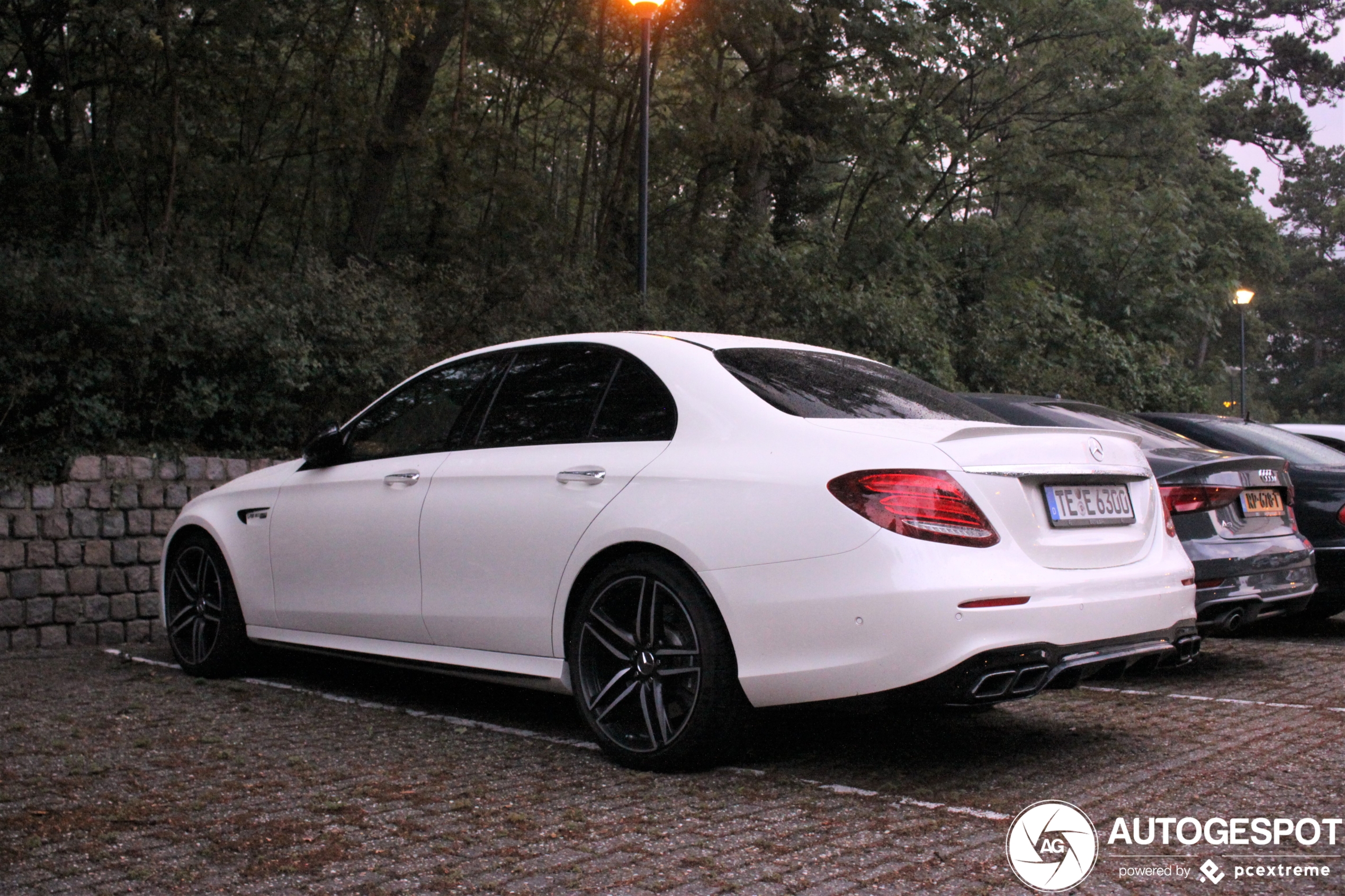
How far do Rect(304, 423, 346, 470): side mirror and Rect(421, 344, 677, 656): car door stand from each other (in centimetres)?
86

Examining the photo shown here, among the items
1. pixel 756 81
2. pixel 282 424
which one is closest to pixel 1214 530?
pixel 282 424

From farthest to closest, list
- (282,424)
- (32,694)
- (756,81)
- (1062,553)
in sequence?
(756,81)
(282,424)
(32,694)
(1062,553)

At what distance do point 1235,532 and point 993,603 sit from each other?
3.06 meters

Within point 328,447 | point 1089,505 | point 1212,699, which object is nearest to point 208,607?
point 328,447

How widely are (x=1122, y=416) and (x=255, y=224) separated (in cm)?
1226

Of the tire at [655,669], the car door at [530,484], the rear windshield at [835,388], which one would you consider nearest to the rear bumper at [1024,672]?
the tire at [655,669]

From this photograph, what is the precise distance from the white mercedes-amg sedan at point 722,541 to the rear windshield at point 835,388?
2 centimetres

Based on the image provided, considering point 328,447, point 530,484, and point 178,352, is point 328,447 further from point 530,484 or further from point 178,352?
point 178,352

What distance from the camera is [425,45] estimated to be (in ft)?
56.3

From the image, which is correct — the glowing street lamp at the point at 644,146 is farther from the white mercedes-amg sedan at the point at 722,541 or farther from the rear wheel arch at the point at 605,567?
the rear wheel arch at the point at 605,567

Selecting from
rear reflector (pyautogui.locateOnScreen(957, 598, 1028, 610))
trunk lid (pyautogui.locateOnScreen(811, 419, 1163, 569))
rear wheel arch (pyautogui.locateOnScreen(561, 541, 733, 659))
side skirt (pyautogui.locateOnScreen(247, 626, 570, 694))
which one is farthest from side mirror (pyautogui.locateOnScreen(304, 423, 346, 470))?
rear reflector (pyautogui.locateOnScreen(957, 598, 1028, 610))

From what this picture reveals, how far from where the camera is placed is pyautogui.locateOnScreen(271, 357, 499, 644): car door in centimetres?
566

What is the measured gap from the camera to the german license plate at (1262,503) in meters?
6.77

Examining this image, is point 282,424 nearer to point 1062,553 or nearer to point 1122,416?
point 1122,416
